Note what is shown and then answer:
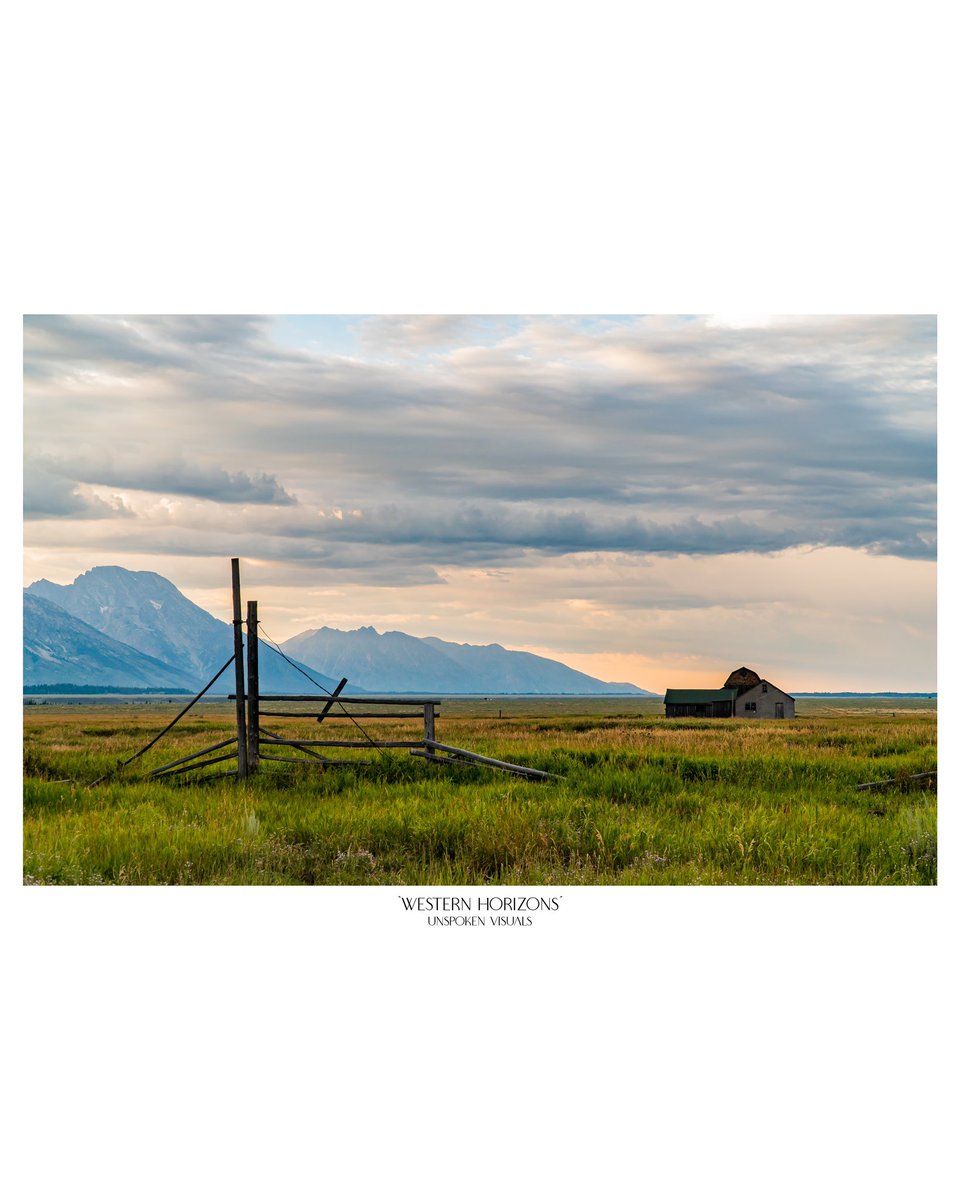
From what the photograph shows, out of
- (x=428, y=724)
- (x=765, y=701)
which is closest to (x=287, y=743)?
(x=428, y=724)

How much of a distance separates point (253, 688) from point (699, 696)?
171ft

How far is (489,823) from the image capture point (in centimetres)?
1111

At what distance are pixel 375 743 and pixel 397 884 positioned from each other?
16.8 ft

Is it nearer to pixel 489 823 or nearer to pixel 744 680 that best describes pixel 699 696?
pixel 744 680

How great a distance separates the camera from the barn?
57562 mm

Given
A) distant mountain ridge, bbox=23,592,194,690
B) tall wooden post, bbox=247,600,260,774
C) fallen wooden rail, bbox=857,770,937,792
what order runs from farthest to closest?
tall wooden post, bbox=247,600,260,774
fallen wooden rail, bbox=857,770,937,792
distant mountain ridge, bbox=23,592,194,690

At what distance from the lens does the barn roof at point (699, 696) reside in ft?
202

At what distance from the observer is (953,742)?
11.2m

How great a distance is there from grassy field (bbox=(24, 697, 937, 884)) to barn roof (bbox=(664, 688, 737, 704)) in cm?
4624

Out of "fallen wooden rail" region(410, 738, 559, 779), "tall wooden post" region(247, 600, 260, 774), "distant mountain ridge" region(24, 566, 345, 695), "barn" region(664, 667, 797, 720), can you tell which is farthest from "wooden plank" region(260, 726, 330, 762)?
"barn" region(664, 667, 797, 720)

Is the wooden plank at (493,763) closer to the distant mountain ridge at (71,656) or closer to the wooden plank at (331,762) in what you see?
the wooden plank at (331,762)

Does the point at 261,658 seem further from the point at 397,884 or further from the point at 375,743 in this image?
the point at 397,884

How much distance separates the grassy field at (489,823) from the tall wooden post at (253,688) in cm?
41

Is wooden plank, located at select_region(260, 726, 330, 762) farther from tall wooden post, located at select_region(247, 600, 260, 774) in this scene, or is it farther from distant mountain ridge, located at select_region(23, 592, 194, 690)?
distant mountain ridge, located at select_region(23, 592, 194, 690)
